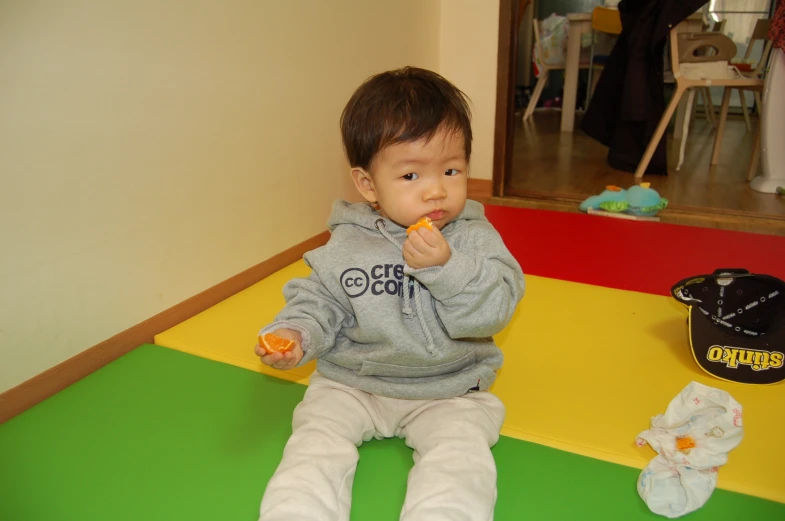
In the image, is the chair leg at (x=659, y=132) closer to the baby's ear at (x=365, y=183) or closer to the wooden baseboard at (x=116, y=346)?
the wooden baseboard at (x=116, y=346)

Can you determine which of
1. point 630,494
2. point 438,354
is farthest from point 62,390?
point 630,494

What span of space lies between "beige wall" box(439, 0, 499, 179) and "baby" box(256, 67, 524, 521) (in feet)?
5.56

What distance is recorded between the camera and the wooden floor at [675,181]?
2283mm

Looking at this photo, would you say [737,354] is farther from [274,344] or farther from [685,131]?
[685,131]

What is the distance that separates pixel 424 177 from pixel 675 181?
239 centimetres

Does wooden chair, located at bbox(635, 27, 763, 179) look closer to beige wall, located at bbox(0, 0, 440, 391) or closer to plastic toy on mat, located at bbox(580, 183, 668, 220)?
plastic toy on mat, located at bbox(580, 183, 668, 220)

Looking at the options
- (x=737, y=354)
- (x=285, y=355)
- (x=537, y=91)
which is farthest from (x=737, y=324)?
(x=537, y=91)

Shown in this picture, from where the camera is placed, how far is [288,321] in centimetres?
92

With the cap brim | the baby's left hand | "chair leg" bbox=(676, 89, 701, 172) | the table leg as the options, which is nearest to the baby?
the baby's left hand

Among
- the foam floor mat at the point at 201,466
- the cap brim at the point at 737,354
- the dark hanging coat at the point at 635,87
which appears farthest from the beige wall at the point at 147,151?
the dark hanging coat at the point at 635,87

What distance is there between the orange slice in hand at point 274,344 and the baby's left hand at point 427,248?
23 centimetres

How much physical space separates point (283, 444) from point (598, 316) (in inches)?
32.4

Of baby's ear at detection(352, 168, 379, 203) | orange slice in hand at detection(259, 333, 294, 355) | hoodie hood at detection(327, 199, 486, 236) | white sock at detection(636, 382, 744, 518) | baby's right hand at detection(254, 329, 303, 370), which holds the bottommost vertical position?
white sock at detection(636, 382, 744, 518)

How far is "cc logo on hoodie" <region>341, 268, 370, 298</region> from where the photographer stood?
92 centimetres
